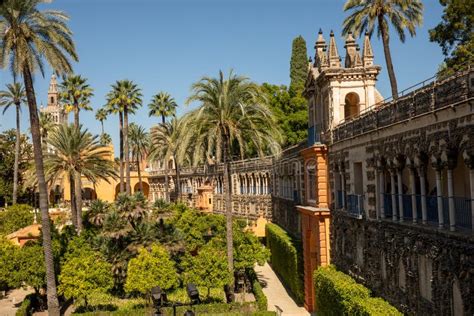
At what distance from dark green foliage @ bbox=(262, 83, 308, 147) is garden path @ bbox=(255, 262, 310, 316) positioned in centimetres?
2381

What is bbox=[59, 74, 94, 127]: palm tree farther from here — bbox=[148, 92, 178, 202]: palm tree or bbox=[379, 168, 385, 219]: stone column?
bbox=[379, 168, 385, 219]: stone column

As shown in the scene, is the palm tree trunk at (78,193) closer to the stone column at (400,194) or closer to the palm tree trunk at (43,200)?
the palm tree trunk at (43,200)

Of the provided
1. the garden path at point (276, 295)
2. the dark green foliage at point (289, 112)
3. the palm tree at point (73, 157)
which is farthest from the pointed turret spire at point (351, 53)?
the dark green foliage at point (289, 112)

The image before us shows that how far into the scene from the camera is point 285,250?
3547cm

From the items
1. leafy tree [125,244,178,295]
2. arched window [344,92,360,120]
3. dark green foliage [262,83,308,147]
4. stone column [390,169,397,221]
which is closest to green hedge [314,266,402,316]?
stone column [390,169,397,221]

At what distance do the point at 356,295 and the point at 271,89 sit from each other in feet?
166

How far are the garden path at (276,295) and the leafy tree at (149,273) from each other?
597 centimetres

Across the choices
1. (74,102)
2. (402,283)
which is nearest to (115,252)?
(402,283)

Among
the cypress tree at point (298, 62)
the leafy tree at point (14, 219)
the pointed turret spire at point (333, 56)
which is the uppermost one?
the cypress tree at point (298, 62)

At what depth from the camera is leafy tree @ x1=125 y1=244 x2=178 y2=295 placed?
27297 millimetres

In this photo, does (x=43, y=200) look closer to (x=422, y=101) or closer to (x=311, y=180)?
(x=311, y=180)

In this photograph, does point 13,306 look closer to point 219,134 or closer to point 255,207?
point 219,134

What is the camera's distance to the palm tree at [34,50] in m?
25.8

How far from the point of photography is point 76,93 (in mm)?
63156
